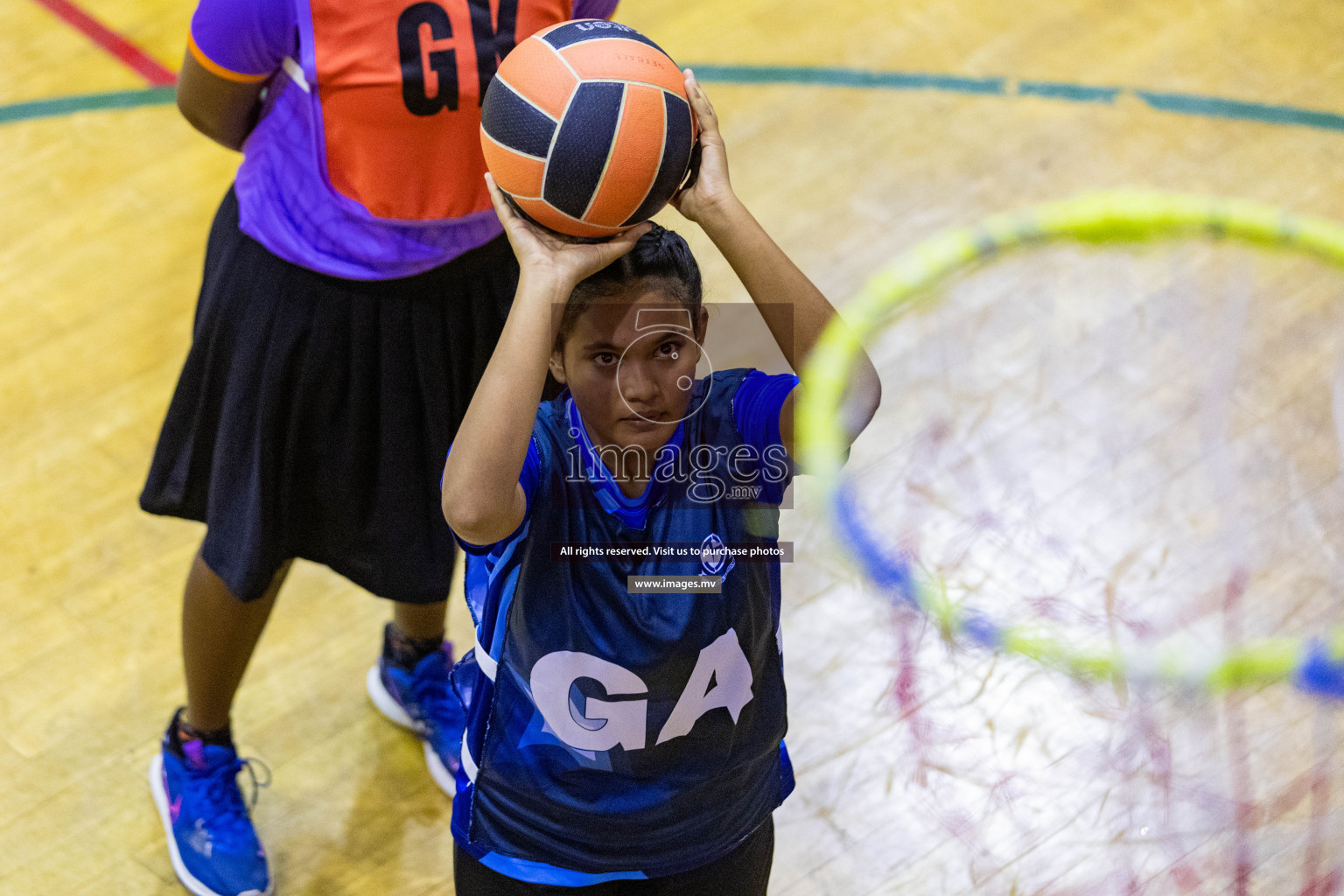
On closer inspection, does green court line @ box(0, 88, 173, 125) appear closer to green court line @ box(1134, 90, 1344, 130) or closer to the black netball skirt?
the black netball skirt

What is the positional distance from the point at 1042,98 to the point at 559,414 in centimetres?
231

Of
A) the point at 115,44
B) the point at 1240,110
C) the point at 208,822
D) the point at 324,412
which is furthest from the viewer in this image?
the point at 115,44

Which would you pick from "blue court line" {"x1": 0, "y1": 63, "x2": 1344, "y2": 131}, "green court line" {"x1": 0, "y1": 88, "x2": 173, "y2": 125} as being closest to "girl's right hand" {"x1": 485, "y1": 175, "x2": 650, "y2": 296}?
"blue court line" {"x1": 0, "y1": 63, "x2": 1344, "y2": 131}

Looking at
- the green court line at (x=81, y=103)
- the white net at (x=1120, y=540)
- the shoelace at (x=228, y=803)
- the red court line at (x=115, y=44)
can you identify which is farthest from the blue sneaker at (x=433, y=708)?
the red court line at (x=115, y=44)

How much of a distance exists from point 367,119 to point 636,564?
2.04ft

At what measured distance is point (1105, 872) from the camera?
66.7 inches

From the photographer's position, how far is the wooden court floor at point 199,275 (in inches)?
89.4

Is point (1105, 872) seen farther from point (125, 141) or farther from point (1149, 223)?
point (125, 141)

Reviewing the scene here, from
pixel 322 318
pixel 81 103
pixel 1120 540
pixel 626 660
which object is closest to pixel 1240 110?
pixel 1120 540

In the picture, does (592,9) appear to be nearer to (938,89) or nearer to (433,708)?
(433,708)

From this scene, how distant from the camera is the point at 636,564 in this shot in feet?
4.91

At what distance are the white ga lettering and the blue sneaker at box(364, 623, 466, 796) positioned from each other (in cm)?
87

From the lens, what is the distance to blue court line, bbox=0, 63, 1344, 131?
3.43m

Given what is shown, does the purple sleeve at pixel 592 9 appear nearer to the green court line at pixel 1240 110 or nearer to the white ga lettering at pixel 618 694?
the white ga lettering at pixel 618 694
